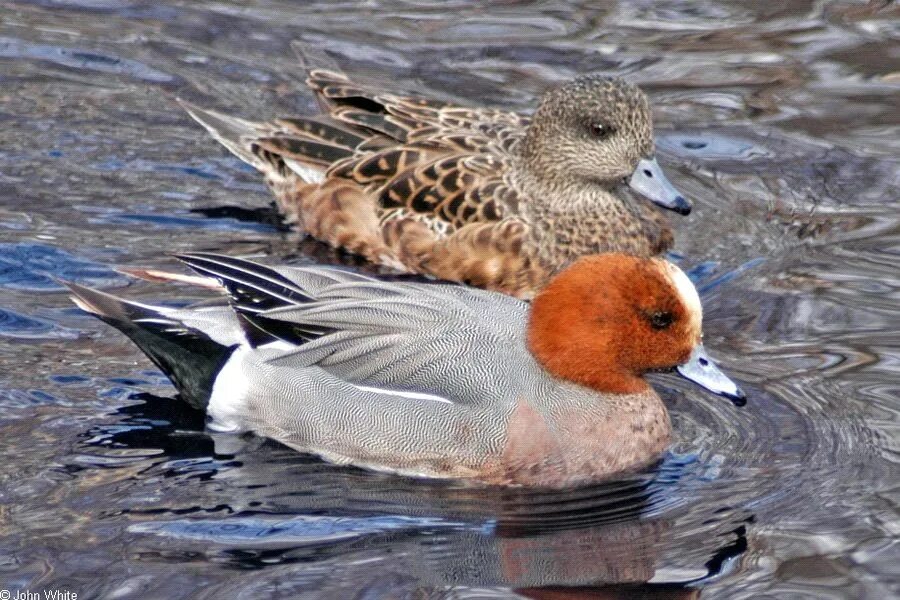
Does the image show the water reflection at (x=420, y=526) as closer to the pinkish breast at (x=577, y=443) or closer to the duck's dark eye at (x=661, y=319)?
the pinkish breast at (x=577, y=443)

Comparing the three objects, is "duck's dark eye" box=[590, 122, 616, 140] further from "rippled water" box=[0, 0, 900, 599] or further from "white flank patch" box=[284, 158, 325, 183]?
"white flank patch" box=[284, 158, 325, 183]

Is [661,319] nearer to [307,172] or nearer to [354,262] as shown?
[354,262]

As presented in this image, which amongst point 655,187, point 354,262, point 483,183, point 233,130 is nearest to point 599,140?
point 655,187

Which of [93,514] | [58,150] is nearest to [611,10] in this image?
[58,150]

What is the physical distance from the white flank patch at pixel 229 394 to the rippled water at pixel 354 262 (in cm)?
10

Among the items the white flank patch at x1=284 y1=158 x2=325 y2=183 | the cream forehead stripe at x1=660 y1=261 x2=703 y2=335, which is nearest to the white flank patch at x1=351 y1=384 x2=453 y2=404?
the cream forehead stripe at x1=660 y1=261 x2=703 y2=335

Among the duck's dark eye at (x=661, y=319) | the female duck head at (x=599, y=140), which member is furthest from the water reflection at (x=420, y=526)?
the female duck head at (x=599, y=140)

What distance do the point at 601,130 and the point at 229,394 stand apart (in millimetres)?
2480

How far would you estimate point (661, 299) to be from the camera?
578 cm

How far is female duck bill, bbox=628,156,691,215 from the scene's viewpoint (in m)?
7.57

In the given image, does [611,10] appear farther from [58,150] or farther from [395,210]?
[58,150]

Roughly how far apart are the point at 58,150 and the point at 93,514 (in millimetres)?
3435

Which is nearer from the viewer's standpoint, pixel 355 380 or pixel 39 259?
pixel 355 380

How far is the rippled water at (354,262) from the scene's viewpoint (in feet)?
17.2
